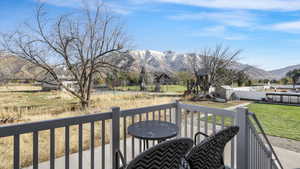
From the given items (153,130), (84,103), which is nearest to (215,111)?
(153,130)

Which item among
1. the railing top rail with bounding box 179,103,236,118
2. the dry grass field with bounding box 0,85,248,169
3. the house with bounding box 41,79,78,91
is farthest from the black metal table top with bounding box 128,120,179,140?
the house with bounding box 41,79,78,91

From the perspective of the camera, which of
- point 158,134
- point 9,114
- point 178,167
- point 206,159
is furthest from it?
point 9,114

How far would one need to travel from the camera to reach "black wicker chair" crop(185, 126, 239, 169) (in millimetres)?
1105

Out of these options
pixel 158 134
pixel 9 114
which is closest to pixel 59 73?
pixel 9 114

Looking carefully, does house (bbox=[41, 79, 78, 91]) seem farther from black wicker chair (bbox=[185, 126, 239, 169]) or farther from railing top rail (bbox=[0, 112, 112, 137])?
black wicker chair (bbox=[185, 126, 239, 169])

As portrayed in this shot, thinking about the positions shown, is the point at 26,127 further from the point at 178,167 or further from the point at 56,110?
the point at 56,110

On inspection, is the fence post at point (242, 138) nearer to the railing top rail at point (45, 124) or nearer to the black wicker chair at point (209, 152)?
the black wicker chair at point (209, 152)

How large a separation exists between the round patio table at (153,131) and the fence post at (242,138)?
0.80 m

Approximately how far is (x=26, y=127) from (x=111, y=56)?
7.35m

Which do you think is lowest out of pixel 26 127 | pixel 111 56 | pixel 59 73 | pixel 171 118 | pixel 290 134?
pixel 290 134

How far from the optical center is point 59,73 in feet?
25.3

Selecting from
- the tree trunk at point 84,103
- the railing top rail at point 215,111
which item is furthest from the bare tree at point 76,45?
the railing top rail at point 215,111

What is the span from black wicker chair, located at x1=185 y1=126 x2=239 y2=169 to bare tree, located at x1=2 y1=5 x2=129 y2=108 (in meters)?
7.56

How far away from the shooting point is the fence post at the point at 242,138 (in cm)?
202
